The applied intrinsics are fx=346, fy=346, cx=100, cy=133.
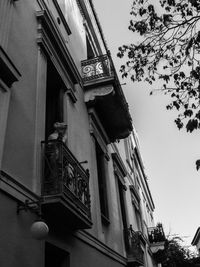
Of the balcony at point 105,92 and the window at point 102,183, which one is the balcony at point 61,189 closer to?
the window at point 102,183

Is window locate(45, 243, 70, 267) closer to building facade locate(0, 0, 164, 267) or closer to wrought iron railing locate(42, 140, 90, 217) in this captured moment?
building facade locate(0, 0, 164, 267)

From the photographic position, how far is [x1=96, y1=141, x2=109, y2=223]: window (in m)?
10.6

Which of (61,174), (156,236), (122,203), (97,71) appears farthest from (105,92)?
(156,236)

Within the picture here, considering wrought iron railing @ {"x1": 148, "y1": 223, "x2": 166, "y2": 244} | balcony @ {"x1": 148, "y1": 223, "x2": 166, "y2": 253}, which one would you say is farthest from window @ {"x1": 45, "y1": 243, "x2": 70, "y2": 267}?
wrought iron railing @ {"x1": 148, "y1": 223, "x2": 166, "y2": 244}

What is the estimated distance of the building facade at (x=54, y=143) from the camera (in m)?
5.14

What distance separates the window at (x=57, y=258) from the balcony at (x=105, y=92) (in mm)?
5471

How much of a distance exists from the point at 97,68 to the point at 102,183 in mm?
3821

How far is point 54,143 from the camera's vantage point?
6418mm

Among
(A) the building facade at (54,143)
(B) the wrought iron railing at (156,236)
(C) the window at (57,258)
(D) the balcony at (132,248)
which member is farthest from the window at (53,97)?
(B) the wrought iron railing at (156,236)

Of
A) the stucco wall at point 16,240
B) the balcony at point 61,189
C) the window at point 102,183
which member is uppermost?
the window at point 102,183

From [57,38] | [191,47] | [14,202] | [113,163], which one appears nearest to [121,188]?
[113,163]

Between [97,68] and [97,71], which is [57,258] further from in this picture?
[97,68]

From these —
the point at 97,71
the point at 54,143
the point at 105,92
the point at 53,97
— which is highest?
the point at 97,71

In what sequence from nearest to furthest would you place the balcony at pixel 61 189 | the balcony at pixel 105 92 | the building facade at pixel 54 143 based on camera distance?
the building facade at pixel 54 143 → the balcony at pixel 61 189 → the balcony at pixel 105 92
